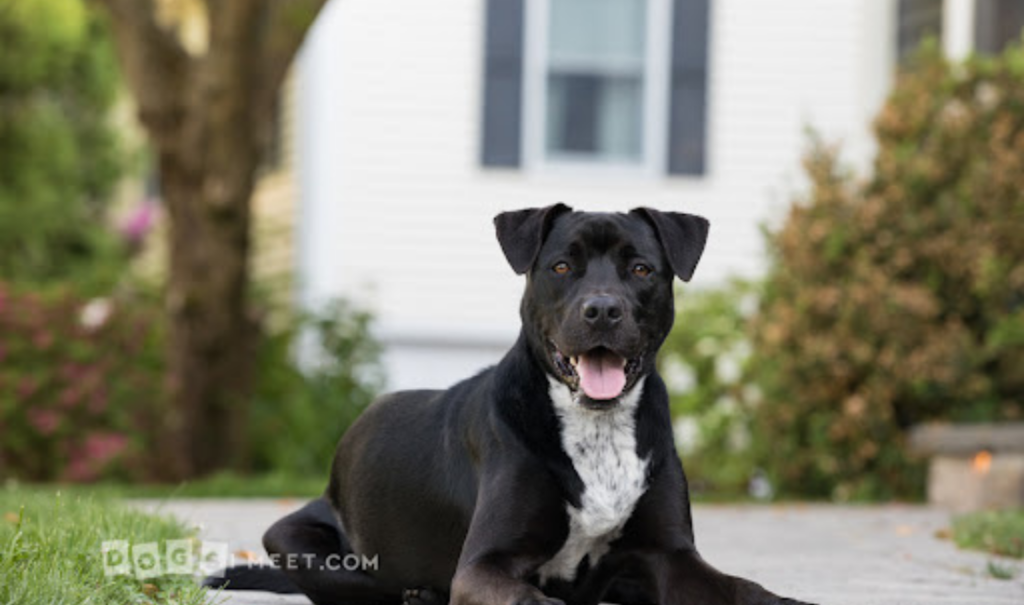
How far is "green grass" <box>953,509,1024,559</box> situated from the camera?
6.84 m

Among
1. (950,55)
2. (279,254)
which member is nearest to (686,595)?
(950,55)

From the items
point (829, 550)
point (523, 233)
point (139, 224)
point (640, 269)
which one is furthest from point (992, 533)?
point (139, 224)

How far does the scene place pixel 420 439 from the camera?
502cm

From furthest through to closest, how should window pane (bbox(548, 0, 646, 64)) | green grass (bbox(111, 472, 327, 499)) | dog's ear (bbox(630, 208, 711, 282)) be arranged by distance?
window pane (bbox(548, 0, 646, 64)) < green grass (bbox(111, 472, 327, 499)) < dog's ear (bbox(630, 208, 711, 282))

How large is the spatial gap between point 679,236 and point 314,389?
25.6 ft

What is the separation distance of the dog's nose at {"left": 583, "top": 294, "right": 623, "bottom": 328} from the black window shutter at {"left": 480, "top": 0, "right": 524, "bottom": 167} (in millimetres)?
9727

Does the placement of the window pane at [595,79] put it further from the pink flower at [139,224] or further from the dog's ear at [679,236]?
the dog's ear at [679,236]

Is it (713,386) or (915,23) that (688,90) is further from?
(713,386)

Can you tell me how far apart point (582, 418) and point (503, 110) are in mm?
9661

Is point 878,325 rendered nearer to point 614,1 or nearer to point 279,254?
point 614,1

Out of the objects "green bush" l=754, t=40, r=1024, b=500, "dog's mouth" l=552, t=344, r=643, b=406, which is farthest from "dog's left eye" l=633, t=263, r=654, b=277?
"green bush" l=754, t=40, r=1024, b=500

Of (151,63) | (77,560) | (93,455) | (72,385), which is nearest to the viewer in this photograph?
(77,560)

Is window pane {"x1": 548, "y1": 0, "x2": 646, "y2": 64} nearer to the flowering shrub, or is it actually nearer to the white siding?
the white siding

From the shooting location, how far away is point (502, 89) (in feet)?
46.1
